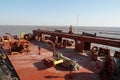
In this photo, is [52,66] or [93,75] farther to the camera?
[52,66]

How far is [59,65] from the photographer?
11.0 meters

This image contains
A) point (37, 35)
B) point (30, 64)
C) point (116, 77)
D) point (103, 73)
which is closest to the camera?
point (116, 77)

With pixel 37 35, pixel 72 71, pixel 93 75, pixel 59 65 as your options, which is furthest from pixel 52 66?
pixel 37 35

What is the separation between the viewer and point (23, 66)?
1077cm

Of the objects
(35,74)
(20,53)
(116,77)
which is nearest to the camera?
(116,77)

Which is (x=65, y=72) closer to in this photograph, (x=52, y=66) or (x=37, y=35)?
(x=52, y=66)

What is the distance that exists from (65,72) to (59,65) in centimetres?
141

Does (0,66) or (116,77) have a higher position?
(116,77)

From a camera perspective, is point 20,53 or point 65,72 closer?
point 65,72

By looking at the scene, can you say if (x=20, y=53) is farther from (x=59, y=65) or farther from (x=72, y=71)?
(x=72, y=71)

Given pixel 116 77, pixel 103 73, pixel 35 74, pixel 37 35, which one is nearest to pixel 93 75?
pixel 103 73

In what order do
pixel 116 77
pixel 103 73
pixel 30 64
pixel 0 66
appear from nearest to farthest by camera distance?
pixel 116 77
pixel 103 73
pixel 30 64
pixel 0 66

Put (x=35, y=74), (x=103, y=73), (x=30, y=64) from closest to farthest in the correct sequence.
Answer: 1. (x=103, y=73)
2. (x=35, y=74)
3. (x=30, y=64)

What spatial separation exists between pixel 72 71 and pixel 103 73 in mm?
2161
